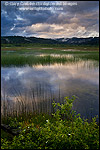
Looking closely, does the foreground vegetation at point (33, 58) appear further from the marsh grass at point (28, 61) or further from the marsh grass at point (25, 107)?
the marsh grass at point (25, 107)

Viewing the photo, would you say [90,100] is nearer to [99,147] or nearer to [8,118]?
[8,118]

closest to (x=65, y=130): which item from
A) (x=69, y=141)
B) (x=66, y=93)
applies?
(x=69, y=141)

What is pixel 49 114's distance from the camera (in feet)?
28.7

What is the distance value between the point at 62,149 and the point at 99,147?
108cm

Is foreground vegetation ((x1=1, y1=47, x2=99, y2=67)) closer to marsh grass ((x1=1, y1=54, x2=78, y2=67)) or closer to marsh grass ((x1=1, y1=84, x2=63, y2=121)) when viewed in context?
marsh grass ((x1=1, y1=54, x2=78, y2=67))

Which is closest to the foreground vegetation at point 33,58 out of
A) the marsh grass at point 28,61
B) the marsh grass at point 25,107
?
the marsh grass at point 28,61

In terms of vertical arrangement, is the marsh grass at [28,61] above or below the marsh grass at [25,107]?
above

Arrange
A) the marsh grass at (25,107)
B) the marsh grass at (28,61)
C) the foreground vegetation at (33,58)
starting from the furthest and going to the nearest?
1. the foreground vegetation at (33,58)
2. the marsh grass at (28,61)
3. the marsh grass at (25,107)

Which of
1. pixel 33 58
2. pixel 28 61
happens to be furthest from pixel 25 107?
pixel 33 58

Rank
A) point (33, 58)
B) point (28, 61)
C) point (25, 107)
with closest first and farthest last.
Result: 1. point (25, 107)
2. point (28, 61)
3. point (33, 58)

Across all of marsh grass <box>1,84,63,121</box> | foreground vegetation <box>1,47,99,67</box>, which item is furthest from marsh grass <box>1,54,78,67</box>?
marsh grass <box>1,84,63,121</box>

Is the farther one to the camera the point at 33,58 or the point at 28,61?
the point at 33,58

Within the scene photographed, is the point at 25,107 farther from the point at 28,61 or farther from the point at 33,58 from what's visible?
the point at 33,58

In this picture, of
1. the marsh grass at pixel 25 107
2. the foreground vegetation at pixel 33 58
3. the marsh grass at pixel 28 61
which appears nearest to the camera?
the marsh grass at pixel 25 107
